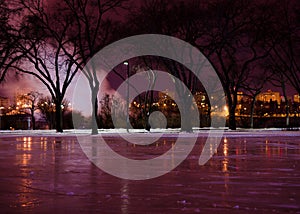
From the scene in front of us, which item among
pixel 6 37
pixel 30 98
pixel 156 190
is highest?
pixel 6 37

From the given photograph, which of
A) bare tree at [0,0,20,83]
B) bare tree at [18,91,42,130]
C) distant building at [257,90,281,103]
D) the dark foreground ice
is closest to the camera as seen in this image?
the dark foreground ice

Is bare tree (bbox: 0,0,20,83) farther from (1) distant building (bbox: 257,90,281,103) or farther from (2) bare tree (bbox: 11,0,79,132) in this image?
Answer: (1) distant building (bbox: 257,90,281,103)

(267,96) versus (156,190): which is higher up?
(267,96)

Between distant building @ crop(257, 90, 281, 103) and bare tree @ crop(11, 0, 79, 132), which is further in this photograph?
distant building @ crop(257, 90, 281, 103)

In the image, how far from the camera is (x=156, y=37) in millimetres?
46969

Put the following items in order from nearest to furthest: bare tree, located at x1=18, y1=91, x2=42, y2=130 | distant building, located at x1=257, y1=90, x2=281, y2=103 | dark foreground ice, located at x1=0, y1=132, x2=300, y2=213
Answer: dark foreground ice, located at x1=0, y1=132, x2=300, y2=213, bare tree, located at x1=18, y1=91, x2=42, y2=130, distant building, located at x1=257, y1=90, x2=281, y2=103

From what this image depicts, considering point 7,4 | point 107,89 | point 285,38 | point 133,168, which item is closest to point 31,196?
point 133,168

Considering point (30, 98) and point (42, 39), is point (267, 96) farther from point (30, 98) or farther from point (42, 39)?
point (42, 39)

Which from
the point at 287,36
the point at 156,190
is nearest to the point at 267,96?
the point at 287,36

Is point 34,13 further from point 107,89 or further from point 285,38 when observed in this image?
point 107,89

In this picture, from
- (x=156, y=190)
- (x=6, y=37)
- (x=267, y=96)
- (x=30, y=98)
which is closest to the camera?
(x=156, y=190)

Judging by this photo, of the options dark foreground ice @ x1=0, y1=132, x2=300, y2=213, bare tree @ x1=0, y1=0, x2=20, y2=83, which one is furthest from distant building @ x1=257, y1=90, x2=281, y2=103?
dark foreground ice @ x1=0, y1=132, x2=300, y2=213

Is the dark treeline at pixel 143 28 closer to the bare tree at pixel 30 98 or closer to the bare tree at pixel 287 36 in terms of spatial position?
the bare tree at pixel 287 36

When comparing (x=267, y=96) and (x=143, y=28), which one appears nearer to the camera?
(x=143, y=28)
